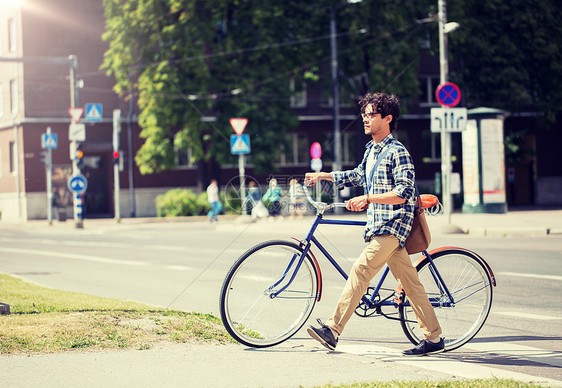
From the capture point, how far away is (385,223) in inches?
215

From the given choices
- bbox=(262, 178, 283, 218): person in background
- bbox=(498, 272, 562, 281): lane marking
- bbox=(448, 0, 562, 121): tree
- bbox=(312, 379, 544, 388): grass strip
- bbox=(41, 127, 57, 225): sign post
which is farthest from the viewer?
bbox=(448, 0, 562, 121): tree

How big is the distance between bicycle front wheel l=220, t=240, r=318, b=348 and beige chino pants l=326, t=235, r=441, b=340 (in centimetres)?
40

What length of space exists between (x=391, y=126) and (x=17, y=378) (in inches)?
121

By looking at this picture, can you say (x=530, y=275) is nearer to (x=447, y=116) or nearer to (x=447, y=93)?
(x=447, y=116)

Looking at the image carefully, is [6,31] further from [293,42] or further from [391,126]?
[391,126]

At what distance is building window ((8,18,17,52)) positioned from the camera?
35.7 m

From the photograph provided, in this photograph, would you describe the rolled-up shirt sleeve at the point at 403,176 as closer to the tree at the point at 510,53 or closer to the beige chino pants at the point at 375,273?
the beige chino pants at the point at 375,273

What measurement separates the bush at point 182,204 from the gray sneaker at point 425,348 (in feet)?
102

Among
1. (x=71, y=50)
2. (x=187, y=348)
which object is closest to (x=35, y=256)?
(x=187, y=348)

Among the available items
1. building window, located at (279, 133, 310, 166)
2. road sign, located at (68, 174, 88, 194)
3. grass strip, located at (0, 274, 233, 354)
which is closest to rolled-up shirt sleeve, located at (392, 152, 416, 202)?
grass strip, located at (0, 274, 233, 354)

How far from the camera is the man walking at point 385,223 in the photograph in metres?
5.39

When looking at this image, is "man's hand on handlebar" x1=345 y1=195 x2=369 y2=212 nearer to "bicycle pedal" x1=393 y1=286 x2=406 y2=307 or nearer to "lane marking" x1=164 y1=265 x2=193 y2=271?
"bicycle pedal" x1=393 y1=286 x2=406 y2=307

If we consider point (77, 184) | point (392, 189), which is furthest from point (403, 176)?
point (77, 184)

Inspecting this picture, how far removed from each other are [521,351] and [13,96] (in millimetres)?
37831
